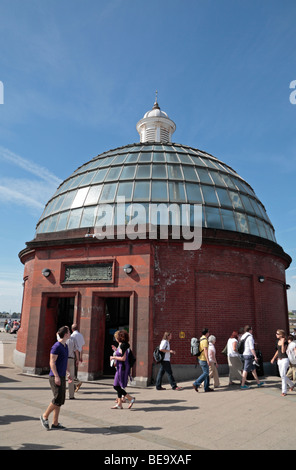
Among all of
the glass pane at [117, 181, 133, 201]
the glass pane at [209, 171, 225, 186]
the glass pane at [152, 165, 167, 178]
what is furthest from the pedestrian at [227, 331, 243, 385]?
the glass pane at [209, 171, 225, 186]

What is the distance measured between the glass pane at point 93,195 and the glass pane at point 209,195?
4873 millimetres

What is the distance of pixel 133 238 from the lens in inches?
464

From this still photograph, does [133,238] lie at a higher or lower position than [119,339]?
higher

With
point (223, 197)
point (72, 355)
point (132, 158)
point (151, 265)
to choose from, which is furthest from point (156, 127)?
point (72, 355)

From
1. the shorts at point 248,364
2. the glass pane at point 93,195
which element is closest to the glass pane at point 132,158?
the glass pane at point 93,195

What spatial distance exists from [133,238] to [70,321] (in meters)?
5.78

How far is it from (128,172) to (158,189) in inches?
77.8

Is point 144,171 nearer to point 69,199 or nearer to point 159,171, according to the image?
point 159,171

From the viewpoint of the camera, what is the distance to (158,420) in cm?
660

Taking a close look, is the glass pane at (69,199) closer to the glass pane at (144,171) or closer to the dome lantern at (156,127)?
the glass pane at (144,171)

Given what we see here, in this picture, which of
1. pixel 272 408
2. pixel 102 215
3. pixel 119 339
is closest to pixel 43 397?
pixel 119 339

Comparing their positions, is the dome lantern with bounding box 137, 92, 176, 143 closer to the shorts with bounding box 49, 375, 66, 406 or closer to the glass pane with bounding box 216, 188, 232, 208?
the glass pane with bounding box 216, 188, 232, 208

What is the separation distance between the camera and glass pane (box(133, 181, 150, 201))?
560 inches
